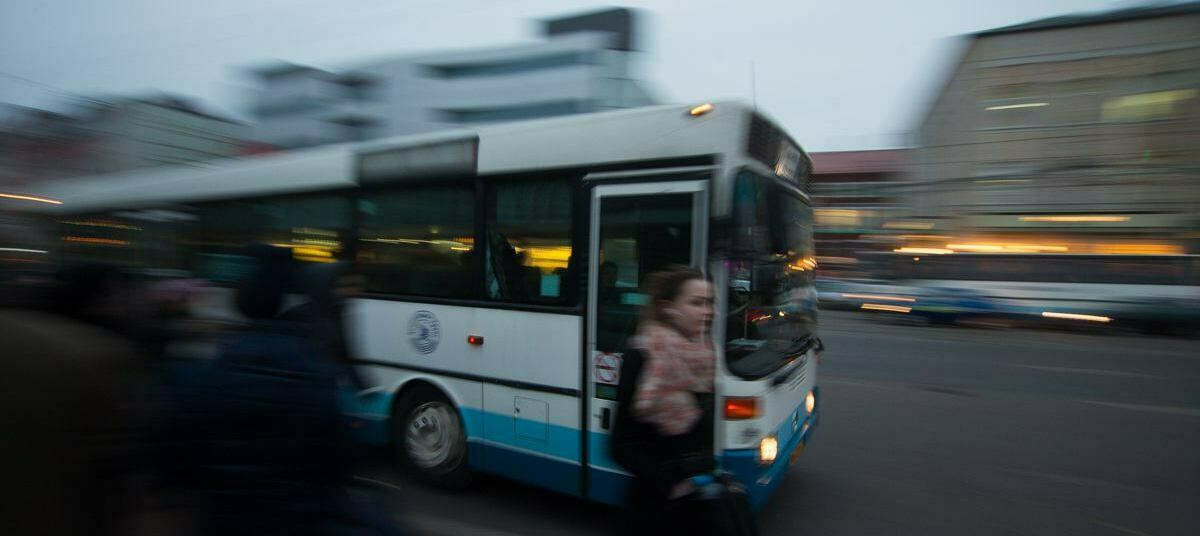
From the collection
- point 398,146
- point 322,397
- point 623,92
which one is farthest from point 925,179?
point 322,397

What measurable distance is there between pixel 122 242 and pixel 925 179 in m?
29.9

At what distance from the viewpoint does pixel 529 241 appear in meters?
4.38

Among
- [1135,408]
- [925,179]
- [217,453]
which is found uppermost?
[925,179]

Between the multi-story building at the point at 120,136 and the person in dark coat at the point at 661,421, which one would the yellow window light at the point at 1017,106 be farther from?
the person in dark coat at the point at 661,421

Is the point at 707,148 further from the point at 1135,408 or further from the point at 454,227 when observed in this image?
the point at 1135,408

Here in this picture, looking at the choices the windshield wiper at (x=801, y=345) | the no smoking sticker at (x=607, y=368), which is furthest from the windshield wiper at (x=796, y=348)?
the no smoking sticker at (x=607, y=368)

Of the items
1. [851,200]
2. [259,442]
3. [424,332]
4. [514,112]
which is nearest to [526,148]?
[424,332]

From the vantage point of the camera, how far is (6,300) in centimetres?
246

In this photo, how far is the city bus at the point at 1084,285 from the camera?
17.8m

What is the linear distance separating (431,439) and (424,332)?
0.81 m

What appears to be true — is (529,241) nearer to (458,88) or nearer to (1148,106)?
(1148,106)

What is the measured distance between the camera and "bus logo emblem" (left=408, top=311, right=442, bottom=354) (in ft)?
15.5

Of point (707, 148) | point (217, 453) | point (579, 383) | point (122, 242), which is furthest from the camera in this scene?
point (122, 242)

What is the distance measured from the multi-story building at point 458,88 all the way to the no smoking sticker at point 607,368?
38.2m
